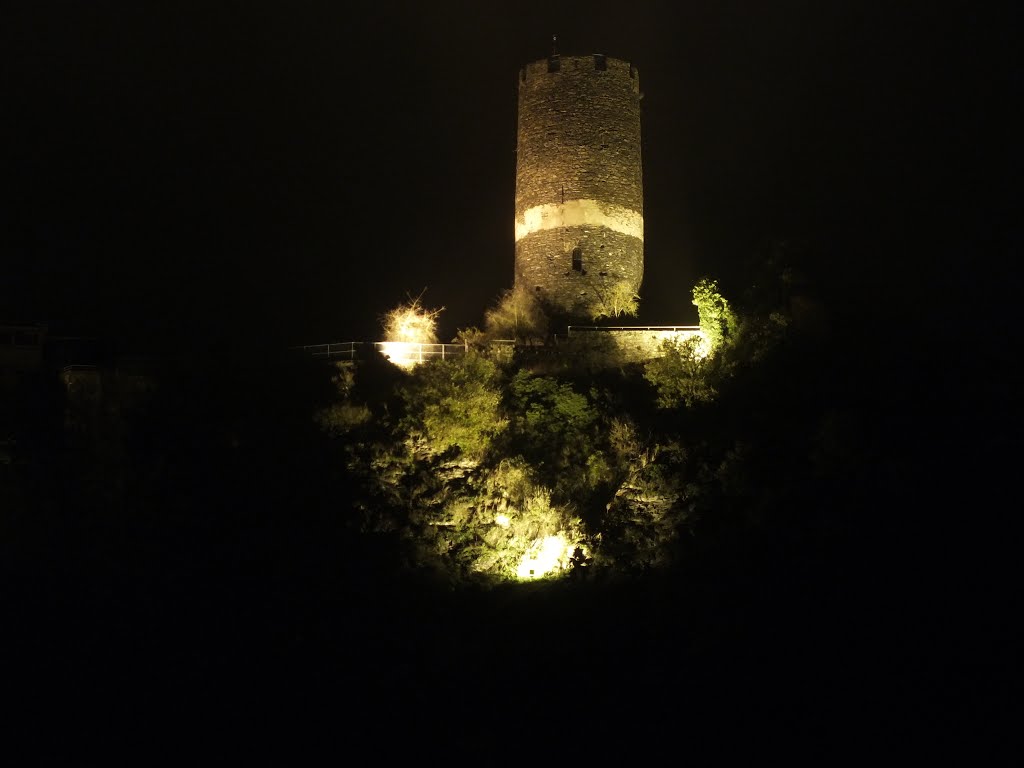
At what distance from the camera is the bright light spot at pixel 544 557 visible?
28.3 metres

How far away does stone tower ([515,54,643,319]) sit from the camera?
34469mm

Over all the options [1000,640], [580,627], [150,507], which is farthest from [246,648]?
[1000,640]

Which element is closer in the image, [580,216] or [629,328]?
[629,328]

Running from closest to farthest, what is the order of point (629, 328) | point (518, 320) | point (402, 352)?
point (402, 352)
point (629, 328)
point (518, 320)

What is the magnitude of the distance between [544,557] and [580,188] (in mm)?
10999

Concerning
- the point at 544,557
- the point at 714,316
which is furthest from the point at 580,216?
the point at 544,557

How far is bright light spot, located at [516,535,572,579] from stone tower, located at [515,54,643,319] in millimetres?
7825

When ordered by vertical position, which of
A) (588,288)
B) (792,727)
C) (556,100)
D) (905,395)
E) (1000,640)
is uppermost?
(556,100)

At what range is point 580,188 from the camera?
113ft

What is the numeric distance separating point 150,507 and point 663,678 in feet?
42.4

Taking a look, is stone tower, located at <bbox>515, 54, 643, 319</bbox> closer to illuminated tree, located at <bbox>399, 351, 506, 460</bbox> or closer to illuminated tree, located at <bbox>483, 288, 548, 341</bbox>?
illuminated tree, located at <bbox>483, 288, 548, 341</bbox>

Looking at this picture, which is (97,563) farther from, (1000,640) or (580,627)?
(1000,640)

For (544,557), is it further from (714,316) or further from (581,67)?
(581,67)

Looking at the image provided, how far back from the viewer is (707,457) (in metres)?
28.6
